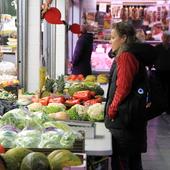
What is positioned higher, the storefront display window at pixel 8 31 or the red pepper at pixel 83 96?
the storefront display window at pixel 8 31

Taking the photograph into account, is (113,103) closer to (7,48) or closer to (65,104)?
(65,104)

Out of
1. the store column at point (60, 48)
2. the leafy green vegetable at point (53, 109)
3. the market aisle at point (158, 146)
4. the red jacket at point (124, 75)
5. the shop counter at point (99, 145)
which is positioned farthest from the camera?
the store column at point (60, 48)

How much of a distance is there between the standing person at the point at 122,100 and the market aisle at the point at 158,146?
197 cm

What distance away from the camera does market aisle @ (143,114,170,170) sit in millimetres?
6000

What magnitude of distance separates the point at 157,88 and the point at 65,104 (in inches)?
40.6

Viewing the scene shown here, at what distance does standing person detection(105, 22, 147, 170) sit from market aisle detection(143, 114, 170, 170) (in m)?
1.97

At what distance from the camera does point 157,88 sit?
488 centimetres

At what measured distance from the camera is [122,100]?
3842 millimetres

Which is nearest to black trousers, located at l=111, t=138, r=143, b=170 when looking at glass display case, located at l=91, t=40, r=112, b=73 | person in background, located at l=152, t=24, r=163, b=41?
glass display case, located at l=91, t=40, r=112, b=73

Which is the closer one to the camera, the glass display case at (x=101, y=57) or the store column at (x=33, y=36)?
the store column at (x=33, y=36)

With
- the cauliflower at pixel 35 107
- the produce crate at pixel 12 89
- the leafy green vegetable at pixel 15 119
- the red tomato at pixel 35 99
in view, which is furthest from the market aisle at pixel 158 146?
the leafy green vegetable at pixel 15 119

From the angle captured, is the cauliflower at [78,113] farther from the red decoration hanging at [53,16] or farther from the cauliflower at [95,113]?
the red decoration hanging at [53,16]

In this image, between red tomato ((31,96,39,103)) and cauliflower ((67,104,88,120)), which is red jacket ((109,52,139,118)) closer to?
cauliflower ((67,104,88,120))

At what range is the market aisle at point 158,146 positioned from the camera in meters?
6.00
